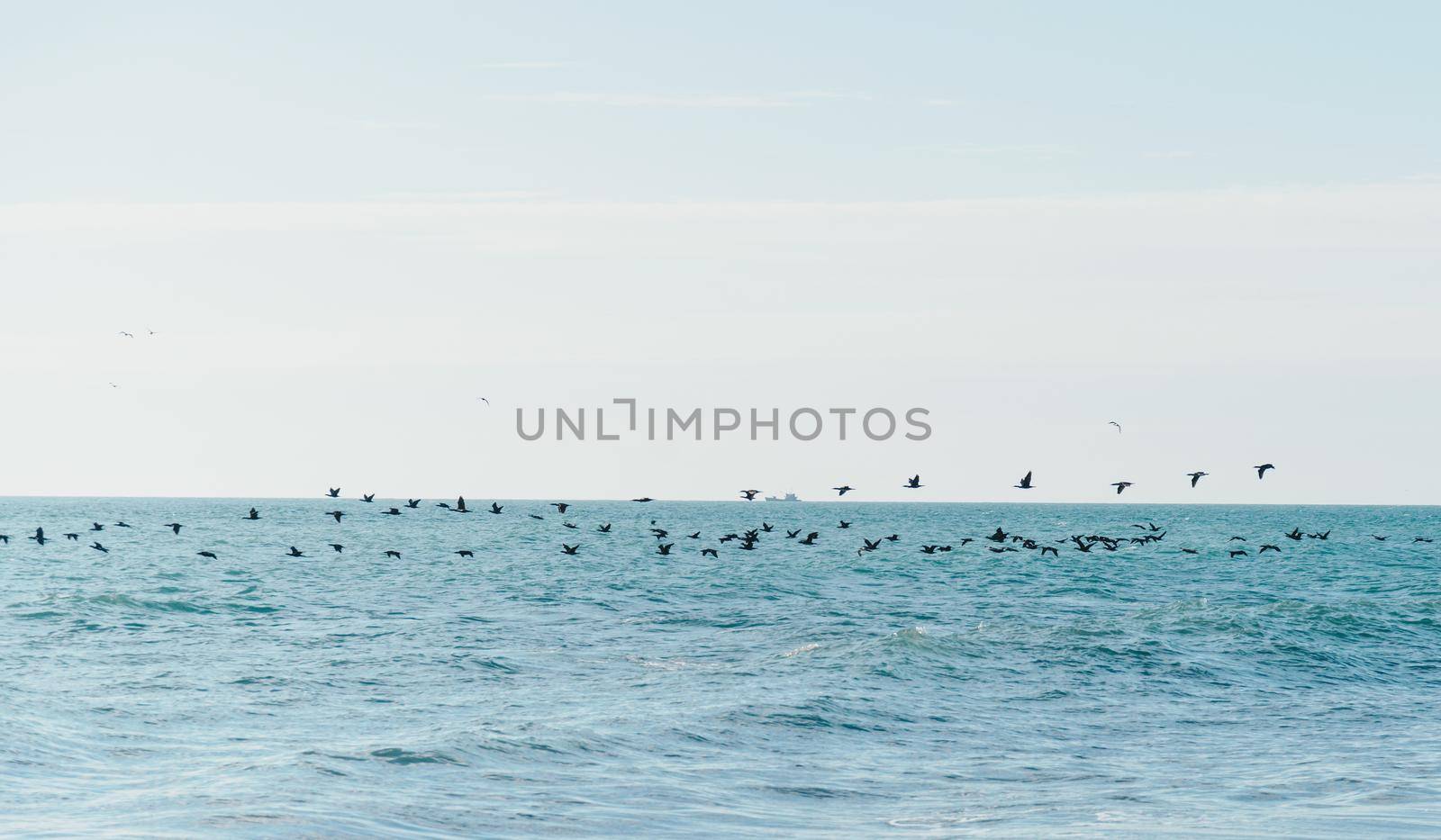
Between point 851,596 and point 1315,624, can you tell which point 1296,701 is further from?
point 851,596

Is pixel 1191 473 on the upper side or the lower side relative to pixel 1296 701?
upper

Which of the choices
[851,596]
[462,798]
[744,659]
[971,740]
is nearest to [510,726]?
[462,798]

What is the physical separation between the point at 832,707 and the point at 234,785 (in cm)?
1217

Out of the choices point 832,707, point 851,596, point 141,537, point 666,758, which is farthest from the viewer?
point 141,537

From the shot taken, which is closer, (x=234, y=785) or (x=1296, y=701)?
(x=234, y=785)

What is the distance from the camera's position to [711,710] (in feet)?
97.6

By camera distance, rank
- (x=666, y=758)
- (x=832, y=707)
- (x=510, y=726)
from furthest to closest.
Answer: (x=832, y=707) < (x=510, y=726) < (x=666, y=758)

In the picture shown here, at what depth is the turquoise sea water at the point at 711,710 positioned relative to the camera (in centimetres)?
2166

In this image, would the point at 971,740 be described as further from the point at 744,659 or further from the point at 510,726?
the point at 744,659

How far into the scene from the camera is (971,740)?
27891mm

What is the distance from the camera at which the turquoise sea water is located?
21.7 metres

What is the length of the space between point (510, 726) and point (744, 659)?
11.6 metres

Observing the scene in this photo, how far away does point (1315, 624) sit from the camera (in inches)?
1853

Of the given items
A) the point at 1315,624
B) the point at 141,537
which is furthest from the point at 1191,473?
the point at 141,537
